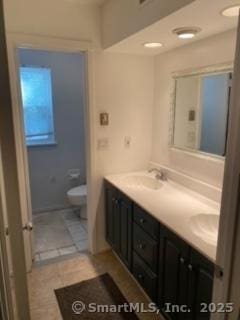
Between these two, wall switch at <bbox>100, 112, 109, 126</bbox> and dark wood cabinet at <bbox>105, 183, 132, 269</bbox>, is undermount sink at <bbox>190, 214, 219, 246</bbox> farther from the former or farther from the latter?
wall switch at <bbox>100, 112, 109, 126</bbox>

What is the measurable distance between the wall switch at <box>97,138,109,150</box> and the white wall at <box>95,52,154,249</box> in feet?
0.11

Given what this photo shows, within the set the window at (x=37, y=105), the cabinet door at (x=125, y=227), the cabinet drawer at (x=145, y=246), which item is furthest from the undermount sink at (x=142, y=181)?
the window at (x=37, y=105)

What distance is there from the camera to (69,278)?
2.40 meters

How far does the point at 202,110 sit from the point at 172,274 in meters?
1.31

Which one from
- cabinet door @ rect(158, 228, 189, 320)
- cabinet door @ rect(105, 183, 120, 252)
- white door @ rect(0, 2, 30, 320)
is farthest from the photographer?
cabinet door @ rect(105, 183, 120, 252)

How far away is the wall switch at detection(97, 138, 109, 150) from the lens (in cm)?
257

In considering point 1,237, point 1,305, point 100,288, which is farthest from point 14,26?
point 100,288

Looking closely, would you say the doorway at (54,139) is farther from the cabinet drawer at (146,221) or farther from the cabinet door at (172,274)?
the cabinet door at (172,274)

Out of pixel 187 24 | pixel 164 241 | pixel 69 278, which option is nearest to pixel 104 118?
pixel 187 24

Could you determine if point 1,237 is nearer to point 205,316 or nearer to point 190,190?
point 205,316

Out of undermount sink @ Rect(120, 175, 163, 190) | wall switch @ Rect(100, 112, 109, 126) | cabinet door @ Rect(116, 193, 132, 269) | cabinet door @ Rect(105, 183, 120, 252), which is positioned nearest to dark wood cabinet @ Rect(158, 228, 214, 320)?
cabinet door @ Rect(116, 193, 132, 269)

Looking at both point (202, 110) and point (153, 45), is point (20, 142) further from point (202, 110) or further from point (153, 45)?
point (202, 110)

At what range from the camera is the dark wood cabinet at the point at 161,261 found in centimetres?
140

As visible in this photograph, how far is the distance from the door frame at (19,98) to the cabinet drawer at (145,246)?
2.47 feet
